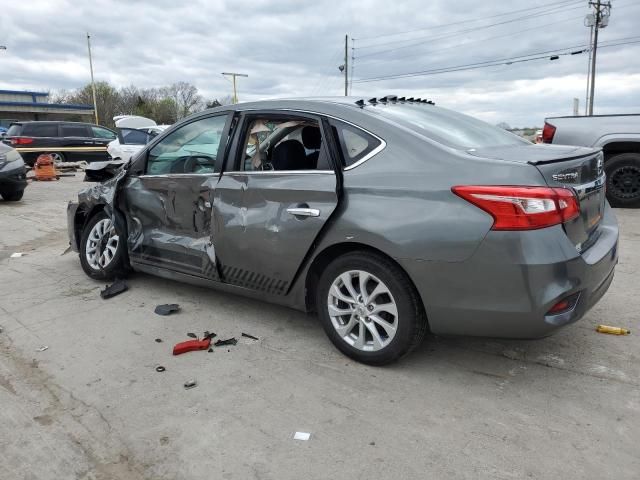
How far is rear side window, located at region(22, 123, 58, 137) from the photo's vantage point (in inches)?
722

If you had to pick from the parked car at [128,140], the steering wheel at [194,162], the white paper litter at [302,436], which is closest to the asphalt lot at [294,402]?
the white paper litter at [302,436]

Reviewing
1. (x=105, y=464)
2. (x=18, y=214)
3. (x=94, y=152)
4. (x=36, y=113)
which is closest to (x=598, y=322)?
(x=105, y=464)

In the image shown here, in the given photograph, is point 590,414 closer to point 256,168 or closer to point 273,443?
point 273,443

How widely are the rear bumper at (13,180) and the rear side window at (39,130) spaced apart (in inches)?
332

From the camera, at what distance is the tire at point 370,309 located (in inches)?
124

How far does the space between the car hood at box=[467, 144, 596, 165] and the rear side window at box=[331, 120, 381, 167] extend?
A: 599 mm

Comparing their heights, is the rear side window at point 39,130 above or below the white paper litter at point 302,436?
above

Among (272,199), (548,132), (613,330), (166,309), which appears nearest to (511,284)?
(613,330)

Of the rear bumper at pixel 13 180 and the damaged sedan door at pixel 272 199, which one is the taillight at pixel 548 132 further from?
the rear bumper at pixel 13 180

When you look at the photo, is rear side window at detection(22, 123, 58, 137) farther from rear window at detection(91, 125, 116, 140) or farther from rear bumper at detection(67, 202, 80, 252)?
rear bumper at detection(67, 202, 80, 252)

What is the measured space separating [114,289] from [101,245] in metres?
0.53

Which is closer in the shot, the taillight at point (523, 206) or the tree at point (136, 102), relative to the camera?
the taillight at point (523, 206)

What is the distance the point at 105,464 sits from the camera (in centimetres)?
251

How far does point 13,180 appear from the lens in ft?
35.4
